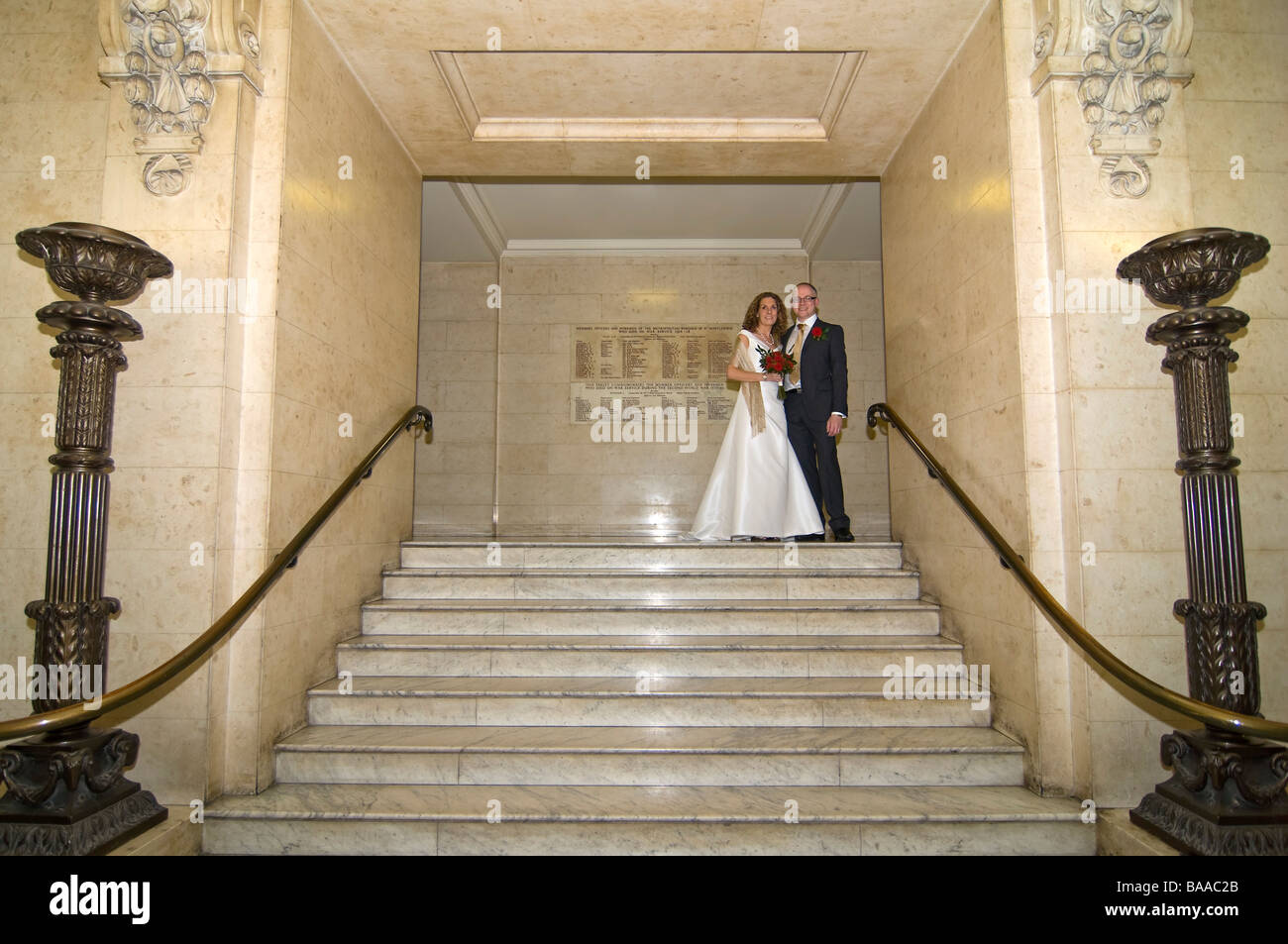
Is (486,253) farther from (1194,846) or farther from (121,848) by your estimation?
(1194,846)

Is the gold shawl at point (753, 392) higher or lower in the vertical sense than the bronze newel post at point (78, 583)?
higher

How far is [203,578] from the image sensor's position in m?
3.23

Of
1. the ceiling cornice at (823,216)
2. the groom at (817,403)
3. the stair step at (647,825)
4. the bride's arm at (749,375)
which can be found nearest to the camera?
the stair step at (647,825)

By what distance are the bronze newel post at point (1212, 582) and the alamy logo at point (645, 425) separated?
634cm

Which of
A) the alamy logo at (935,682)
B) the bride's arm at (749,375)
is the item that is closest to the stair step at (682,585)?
the alamy logo at (935,682)

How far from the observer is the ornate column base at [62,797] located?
8.18 ft

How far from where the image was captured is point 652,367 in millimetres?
9039

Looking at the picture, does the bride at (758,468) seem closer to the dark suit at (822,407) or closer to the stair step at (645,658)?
the dark suit at (822,407)

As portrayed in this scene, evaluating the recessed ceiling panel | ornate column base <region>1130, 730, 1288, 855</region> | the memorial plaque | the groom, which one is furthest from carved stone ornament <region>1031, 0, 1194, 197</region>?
the memorial plaque

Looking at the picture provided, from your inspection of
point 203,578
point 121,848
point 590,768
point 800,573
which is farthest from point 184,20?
point 800,573

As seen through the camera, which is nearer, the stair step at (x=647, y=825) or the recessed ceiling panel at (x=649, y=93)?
the stair step at (x=647, y=825)

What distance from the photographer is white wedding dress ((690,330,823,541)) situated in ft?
18.1
